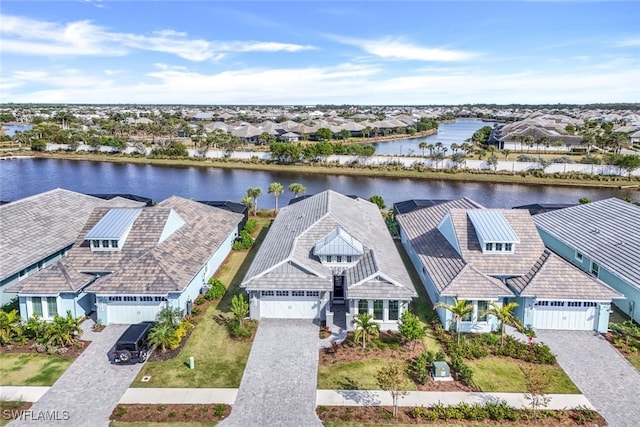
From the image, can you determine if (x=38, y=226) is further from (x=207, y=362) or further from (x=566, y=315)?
(x=566, y=315)

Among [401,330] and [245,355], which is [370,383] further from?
[245,355]

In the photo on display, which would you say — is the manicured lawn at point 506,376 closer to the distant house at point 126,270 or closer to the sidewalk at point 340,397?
the sidewalk at point 340,397

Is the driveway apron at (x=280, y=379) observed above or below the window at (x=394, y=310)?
below

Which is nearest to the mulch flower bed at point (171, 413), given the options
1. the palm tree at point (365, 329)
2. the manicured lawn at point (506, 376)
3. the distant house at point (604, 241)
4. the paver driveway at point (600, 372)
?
the palm tree at point (365, 329)

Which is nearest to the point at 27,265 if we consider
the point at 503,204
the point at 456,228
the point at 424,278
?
the point at 424,278

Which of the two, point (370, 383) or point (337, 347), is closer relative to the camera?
point (370, 383)

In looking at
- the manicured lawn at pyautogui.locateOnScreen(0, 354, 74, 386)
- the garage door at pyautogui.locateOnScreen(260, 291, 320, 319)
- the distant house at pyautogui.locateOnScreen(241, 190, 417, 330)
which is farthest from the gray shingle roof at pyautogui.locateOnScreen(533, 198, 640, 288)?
the manicured lawn at pyautogui.locateOnScreen(0, 354, 74, 386)
